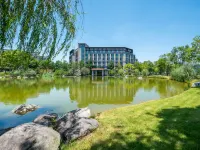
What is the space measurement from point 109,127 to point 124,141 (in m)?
1.01

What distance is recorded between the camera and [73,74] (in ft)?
193

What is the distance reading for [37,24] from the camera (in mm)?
3586

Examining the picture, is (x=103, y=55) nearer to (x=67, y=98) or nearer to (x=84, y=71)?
(x=84, y=71)

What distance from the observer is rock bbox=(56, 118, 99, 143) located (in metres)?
4.15

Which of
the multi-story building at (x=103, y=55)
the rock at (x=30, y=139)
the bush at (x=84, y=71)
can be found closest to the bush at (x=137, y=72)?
the bush at (x=84, y=71)

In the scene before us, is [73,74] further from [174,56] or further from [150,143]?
[150,143]

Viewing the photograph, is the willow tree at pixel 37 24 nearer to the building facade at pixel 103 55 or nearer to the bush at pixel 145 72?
the bush at pixel 145 72

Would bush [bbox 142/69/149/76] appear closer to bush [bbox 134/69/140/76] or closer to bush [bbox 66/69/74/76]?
bush [bbox 134/69/140/76]

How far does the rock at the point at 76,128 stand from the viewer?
415 cm

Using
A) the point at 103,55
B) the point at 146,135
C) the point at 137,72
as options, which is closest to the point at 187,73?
the point at 146,135

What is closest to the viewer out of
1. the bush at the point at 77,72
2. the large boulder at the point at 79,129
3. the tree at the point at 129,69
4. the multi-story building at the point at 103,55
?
the large boulder at the point at 79,129

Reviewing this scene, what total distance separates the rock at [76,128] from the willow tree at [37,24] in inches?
78.0

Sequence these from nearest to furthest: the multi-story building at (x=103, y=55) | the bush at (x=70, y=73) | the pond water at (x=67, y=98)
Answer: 1. the pond water at (x=67, y=98)
2. the bush at (x=70, y=73)
3. the multi-story building at (x=103, y=55)

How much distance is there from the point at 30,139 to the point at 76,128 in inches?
49.4
